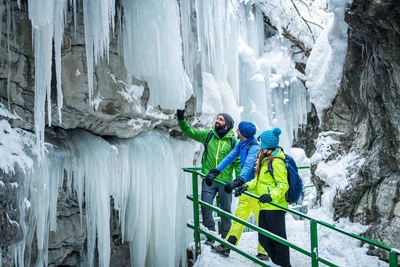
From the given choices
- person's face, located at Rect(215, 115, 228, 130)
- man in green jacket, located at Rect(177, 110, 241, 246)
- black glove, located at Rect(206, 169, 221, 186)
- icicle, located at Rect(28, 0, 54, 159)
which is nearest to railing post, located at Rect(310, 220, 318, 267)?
black glove, located at Rect(206, 169, 221, 186)

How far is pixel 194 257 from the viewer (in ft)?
19.0

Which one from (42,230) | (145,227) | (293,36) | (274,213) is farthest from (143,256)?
(293,36)

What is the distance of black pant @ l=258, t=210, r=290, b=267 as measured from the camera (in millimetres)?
4848

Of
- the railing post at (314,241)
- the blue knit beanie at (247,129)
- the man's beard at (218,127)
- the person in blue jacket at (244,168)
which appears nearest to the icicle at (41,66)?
the man's beard at (218,127)

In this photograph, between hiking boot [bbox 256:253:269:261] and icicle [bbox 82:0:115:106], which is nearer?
hiking boot [bbox 256:253:269:261]

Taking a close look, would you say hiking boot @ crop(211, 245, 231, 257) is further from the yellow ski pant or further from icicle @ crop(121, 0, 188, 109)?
icicle @ crop(121, 0, 188, 109)

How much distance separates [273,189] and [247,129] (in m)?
0.87

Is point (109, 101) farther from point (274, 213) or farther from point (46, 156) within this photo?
point (274, 213)

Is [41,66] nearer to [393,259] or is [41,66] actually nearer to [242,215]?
[242,215]

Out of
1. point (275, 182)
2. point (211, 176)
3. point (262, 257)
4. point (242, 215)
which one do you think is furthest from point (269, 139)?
point (262, 257)

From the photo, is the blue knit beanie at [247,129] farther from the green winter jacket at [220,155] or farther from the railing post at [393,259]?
the railing post at [393,259]

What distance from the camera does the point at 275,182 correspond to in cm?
487

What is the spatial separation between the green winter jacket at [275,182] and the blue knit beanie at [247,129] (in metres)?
0.56

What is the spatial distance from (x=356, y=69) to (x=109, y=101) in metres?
3.45
